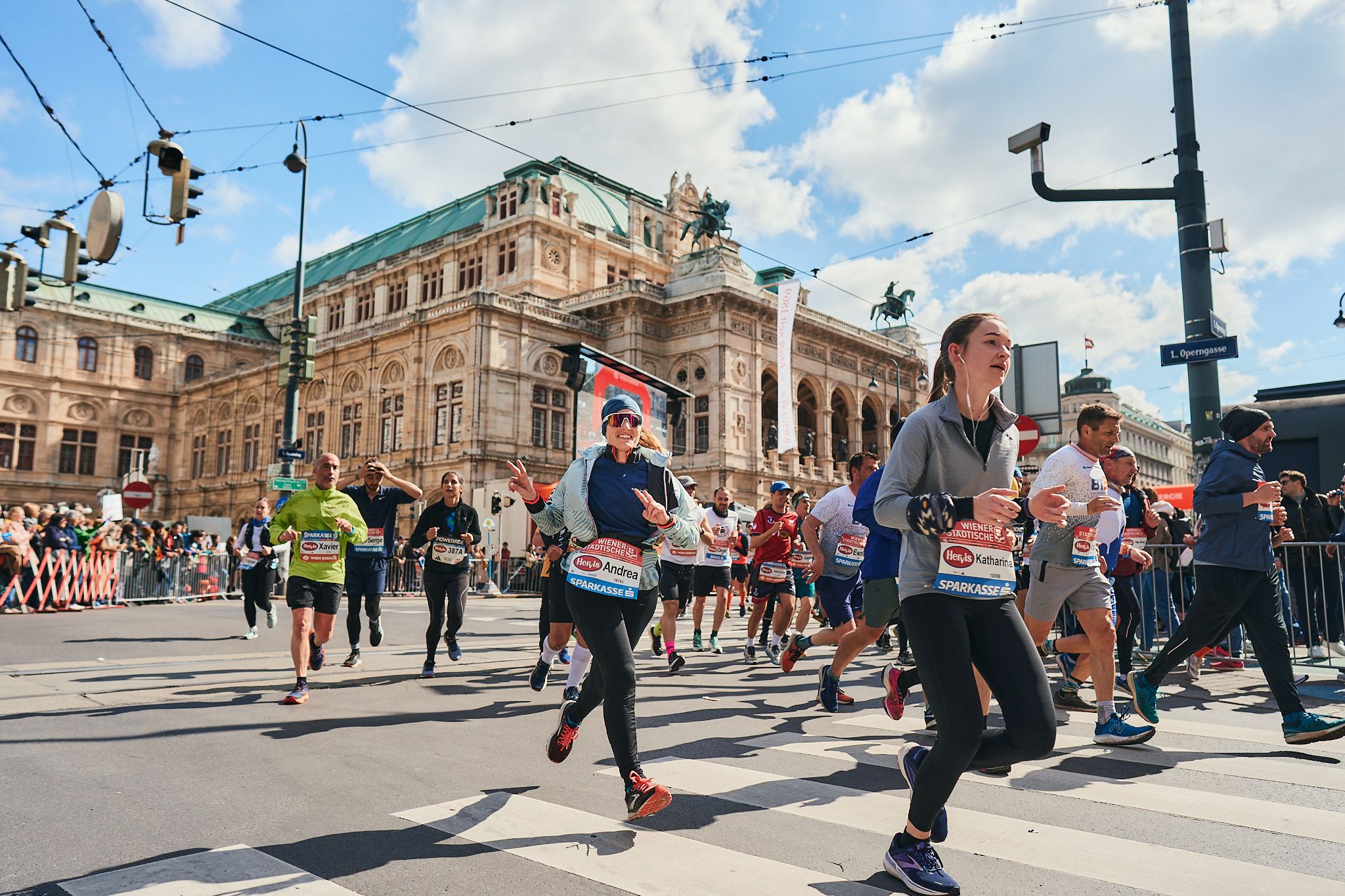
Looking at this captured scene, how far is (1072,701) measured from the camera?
273 inches

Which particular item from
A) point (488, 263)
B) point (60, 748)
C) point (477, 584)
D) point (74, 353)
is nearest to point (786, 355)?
point (477, 584)

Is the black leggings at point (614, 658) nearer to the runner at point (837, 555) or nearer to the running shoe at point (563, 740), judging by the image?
the running shoe at point (563, 740)

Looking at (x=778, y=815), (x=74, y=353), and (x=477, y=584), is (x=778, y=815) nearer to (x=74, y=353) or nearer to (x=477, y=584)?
(x=477, y=584)

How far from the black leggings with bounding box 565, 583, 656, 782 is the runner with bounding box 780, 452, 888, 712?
353 centimetres

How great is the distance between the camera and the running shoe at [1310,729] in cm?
516

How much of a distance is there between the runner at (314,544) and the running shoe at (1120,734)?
587 centimetres

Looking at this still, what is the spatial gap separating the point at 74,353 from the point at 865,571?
68229 millimetres

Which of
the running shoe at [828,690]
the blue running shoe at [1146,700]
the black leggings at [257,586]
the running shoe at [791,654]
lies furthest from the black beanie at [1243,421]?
the black leggings at [257,586]

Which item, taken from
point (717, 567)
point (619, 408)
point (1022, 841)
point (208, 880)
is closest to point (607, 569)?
point (619, 408)

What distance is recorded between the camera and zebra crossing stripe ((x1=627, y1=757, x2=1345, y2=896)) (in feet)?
10.6

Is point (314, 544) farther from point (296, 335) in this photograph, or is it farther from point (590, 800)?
point (296, 335)

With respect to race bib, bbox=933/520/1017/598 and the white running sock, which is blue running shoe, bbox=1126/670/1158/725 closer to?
race bib, bbox=933/520/1017/598

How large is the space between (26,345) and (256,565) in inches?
2318

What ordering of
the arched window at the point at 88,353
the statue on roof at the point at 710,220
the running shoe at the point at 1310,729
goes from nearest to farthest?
1. the running shoe at the point at 1310,729
2. the statue on roof at the point at 710,220
3. the arched window at the point at 88,353
